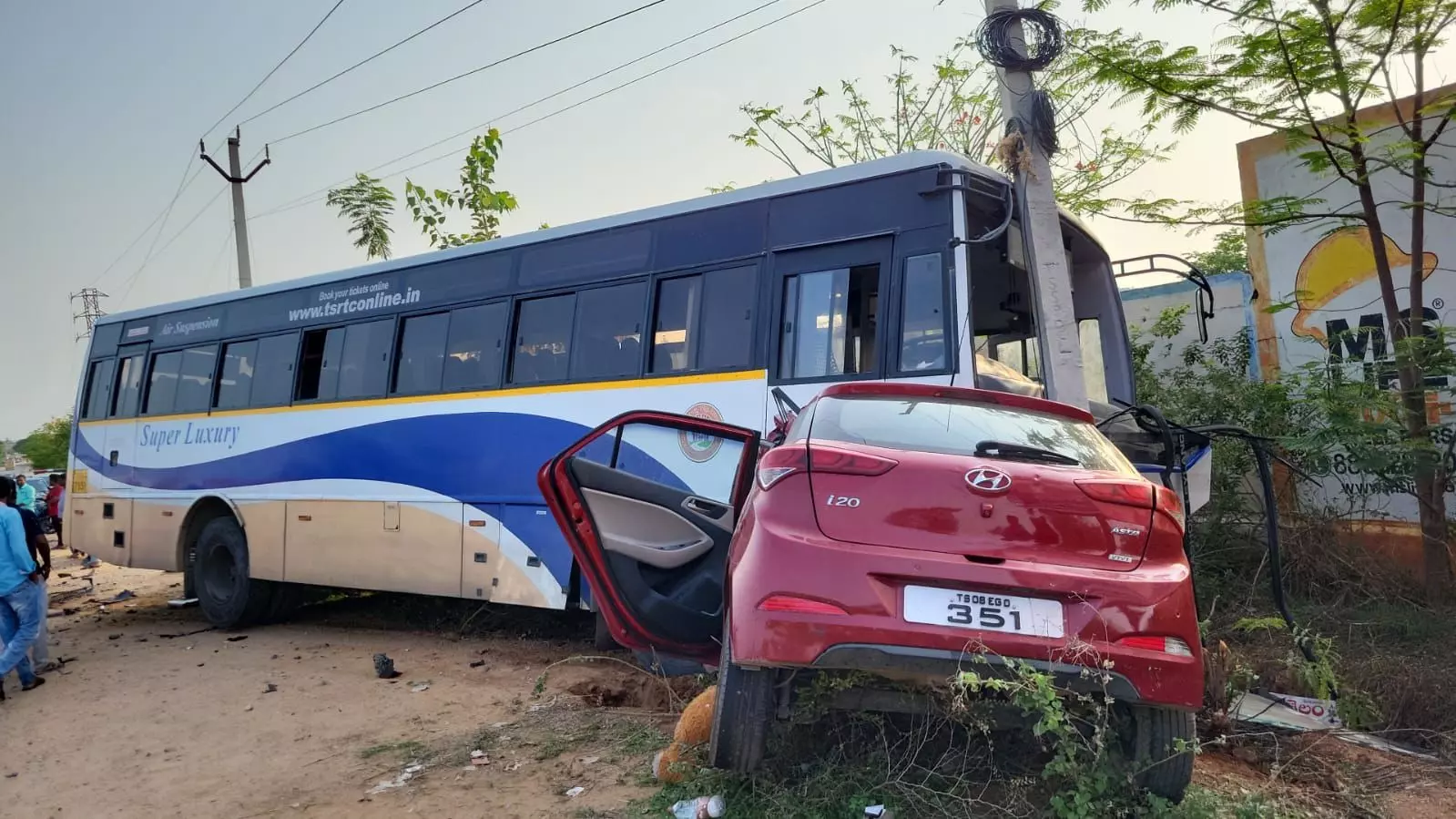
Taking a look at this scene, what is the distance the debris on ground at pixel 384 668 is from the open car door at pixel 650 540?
2.62 meters

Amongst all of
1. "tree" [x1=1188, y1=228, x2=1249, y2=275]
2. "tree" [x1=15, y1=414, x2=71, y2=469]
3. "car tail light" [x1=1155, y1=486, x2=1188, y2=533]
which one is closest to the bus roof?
"car tail light" [x1=1155, y1=486, x2=1188, y2=533]

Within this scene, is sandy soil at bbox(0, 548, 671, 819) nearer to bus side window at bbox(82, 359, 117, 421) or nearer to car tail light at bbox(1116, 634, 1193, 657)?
car tail light at bbox(1116, 634, 1193, 657)

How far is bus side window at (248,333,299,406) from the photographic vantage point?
919cm

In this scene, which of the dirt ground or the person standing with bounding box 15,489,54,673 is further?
the person standing with bounding box 15,489,54,673

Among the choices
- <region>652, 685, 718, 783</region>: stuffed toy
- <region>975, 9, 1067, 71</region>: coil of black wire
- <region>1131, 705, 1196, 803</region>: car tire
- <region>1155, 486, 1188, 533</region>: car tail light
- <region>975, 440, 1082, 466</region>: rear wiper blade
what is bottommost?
<region>652, 685, 718, 783</region>: stuffed toy

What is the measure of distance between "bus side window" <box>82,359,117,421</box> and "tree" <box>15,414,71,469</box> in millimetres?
34897

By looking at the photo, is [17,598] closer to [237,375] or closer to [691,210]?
[237,375]

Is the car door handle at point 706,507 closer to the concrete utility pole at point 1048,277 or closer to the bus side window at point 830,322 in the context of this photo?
the bus side window at point 830,322

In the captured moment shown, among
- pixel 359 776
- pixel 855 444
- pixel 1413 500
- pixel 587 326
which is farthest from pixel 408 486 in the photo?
pixel 1413 500

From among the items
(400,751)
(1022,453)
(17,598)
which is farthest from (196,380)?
(1022,453)

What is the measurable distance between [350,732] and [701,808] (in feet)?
9.24

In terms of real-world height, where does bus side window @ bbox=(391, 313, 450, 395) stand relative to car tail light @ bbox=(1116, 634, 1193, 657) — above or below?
above

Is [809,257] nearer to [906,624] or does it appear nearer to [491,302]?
[491,302]

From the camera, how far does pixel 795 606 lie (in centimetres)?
311
